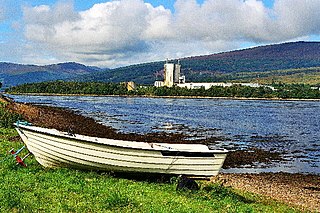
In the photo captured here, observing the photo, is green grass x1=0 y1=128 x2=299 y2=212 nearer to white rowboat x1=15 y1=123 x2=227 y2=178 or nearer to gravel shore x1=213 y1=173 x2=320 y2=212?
white rowboat x1=15 y1=123 x2=227 y2=178

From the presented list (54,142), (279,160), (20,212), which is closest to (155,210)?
(20,212)

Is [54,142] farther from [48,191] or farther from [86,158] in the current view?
[48,191]

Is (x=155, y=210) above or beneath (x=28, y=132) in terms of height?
beneath

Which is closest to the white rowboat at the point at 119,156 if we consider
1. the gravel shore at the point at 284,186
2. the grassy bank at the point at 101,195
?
the grassy bank at the point at 101,195

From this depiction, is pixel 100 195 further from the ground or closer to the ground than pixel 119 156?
closer to the ground

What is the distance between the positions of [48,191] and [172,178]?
5886mm

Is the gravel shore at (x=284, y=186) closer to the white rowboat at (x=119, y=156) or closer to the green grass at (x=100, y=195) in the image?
the green grass at (x=100, y=195)

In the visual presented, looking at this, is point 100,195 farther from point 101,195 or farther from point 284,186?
point 284,186

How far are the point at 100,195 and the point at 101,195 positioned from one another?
0.12 ft

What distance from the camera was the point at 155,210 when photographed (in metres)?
12.8

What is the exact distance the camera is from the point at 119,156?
1792 centimetres

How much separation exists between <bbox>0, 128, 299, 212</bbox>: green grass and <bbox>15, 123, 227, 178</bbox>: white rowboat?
21.0 inches

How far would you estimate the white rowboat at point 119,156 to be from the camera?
17.8m

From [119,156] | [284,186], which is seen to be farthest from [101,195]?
[284,186]
